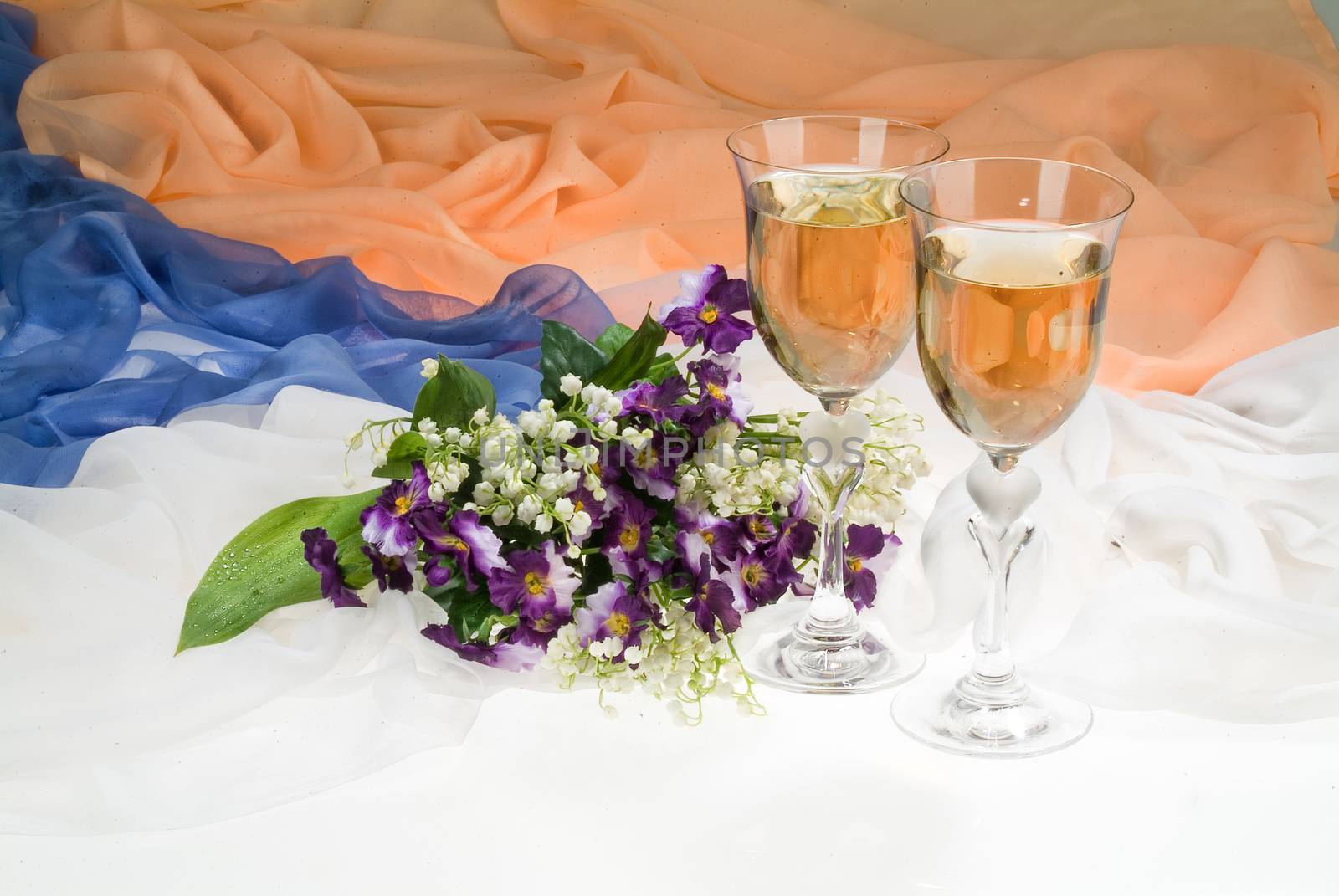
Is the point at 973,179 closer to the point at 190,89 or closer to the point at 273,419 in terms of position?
the point at 273,419

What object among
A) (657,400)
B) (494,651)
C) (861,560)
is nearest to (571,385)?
(657,400)

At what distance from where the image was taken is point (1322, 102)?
3102 millimetres

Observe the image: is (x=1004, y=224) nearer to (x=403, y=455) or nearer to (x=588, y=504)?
(x=588, y=504)

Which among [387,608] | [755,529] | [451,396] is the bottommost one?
[387,608]

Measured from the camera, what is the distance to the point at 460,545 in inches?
57.3

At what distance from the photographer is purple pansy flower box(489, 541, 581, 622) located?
1.45 metres

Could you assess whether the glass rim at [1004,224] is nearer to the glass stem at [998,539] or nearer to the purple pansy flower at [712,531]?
the glass stem at [998,539]

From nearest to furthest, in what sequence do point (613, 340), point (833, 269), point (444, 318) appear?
point (833, 269) < point (613, 340) < point (444, 318)

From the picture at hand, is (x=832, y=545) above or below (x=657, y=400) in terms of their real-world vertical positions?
below

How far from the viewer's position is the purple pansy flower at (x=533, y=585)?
1447 mm

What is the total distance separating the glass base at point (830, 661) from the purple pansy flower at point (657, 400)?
0.98 feet

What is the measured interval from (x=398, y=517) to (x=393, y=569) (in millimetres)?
80

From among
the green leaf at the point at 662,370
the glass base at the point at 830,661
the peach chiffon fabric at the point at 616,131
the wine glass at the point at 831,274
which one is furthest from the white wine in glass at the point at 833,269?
the peach chiffon fabric at the point at 616,131

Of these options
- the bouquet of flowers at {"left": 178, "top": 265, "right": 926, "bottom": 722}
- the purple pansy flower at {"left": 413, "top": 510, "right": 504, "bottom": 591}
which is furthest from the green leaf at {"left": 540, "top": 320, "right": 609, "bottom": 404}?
the purple pansy flower at {"left": 413, "top": 510, "right": 504, "bottom": 591}
